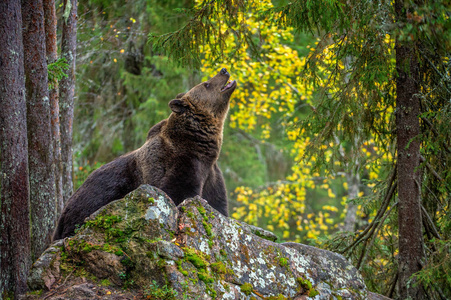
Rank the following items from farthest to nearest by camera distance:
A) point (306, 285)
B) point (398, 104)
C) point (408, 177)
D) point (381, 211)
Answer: point (381, 211) → point (398, 104) → point (408, 177) → point (306, 285)

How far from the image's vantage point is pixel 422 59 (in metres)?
5.62

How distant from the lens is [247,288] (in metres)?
3.91

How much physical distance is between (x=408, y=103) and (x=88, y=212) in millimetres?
4577

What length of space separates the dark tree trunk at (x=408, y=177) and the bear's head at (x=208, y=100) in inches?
109

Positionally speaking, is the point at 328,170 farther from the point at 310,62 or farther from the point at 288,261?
the point at 288,261

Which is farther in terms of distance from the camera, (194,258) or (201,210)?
(201,210)

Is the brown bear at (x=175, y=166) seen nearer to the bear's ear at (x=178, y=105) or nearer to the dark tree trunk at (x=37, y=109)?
the bear's ear at (x=178, y=105)

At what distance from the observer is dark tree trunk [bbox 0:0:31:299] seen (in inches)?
167

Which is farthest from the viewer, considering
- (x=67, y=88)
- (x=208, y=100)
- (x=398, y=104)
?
(x=67, y=88)

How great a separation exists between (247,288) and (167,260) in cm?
85

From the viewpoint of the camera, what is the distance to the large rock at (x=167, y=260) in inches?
141

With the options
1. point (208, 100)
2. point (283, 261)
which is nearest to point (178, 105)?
point (208, 100)

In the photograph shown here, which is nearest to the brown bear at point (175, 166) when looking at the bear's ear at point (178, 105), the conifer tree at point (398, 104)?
the bear's ear at point (178, 105)

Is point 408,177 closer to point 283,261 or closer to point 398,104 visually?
point 398,104
